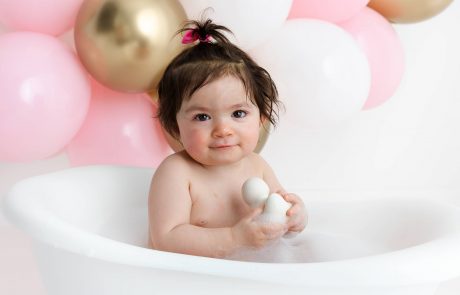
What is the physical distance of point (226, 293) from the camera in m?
1.21

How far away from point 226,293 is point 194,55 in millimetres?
553

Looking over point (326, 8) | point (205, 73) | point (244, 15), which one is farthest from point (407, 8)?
point (205, 73)

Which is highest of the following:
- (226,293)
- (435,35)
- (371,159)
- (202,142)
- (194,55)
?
(435,35)

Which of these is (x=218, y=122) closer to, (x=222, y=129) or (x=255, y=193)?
(x=222, y=129)

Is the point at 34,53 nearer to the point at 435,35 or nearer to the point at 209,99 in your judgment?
the point at 209,99

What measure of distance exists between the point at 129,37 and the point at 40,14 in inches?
9.5

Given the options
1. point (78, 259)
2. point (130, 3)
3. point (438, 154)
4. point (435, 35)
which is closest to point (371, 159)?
point (438, 154)

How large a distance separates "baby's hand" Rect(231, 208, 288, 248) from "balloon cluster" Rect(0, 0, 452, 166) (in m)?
0.63

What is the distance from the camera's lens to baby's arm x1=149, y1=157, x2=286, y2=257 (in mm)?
1371

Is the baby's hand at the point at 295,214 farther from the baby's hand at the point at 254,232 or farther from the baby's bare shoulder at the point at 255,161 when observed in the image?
the baby's bare shoulder at the point at 255,161

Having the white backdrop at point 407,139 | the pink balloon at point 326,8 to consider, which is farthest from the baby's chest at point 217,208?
the white backdrop at point 407,139

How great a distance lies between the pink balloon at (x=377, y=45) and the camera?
2.25m

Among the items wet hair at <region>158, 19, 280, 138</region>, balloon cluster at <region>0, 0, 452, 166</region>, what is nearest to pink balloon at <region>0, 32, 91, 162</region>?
balloon cluster at <region>0, 0, 452, 166</region>

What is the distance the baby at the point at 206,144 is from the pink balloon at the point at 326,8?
0.60 meters
